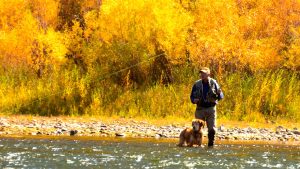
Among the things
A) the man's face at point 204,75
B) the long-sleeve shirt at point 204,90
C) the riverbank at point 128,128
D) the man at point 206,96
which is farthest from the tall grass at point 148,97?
the man's face at point 204,75

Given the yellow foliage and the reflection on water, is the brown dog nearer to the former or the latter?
the reflection on water

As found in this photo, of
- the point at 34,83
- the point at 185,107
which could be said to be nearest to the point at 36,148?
the point at 185,107

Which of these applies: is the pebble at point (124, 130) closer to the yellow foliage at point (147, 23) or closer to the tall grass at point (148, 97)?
the tall grass at point (148, 97)

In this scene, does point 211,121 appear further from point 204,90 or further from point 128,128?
point 128,128

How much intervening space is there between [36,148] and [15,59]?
13.8 meters

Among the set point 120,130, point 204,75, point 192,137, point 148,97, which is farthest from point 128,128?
point 204,75

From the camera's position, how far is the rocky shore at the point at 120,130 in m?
19.3

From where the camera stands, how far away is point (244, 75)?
25.5 meters

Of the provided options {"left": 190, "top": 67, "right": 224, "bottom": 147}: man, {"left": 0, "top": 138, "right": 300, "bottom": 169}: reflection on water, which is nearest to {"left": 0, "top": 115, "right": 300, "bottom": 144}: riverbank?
{"left": 0, "top": 138, "right": 300, "bottom": 169}: reflection on water

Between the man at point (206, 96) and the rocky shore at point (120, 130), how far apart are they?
3.37m

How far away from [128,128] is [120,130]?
0.52 m

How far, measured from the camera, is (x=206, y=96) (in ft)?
51.2

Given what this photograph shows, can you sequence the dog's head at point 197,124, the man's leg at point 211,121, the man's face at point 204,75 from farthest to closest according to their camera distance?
the man's leg at point 211,121
the dog's head at point 197,124
the man's face at point 204,75

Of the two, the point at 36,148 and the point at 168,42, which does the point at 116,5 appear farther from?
the point at 36,148
